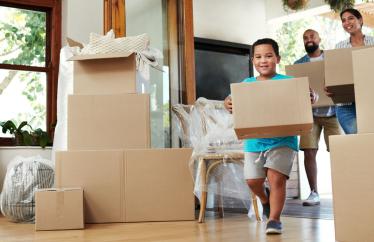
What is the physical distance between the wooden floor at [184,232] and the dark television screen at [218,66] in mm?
2002

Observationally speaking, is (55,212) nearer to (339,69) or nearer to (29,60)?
(339,69)

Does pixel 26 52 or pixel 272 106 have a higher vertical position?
pixel 26 52

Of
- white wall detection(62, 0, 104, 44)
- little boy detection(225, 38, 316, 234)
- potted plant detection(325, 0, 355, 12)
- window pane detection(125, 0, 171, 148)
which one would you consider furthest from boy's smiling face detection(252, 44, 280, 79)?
potted plant detection(325, 0, 355, 12)

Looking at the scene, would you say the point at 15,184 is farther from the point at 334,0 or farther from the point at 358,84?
the point at 334,0

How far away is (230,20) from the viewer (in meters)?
4.83

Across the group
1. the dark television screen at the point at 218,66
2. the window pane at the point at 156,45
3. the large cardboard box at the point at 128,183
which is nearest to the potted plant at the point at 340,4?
the dark television screen at the point at 218,66

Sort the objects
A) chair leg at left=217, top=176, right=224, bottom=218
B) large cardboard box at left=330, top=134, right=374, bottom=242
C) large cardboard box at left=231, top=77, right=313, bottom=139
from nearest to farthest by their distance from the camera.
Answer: large cardboard box at left=330, top=134, right=374, bottom=242
large cardboard box at left=231, top=77, right=313, bottom=139
chair leg at left=217, top=176, right=224, bottom=218

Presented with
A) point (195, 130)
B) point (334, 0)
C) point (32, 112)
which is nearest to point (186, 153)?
point (195, 130)

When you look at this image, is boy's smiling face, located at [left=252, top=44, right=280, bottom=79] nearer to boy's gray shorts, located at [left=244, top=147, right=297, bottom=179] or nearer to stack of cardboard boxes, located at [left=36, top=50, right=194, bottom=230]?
boy's gray shorts, located at [left=244, top=147, right=297, bottom=179]

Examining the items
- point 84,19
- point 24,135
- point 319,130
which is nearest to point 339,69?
point 319,130

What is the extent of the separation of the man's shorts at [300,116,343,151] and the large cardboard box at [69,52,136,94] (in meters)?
1.54

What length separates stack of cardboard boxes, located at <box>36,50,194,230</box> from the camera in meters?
2.77

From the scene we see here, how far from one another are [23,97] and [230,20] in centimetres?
213

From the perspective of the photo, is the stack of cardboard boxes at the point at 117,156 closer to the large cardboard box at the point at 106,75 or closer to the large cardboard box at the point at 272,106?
the large cardboard box at the point at 106,75
